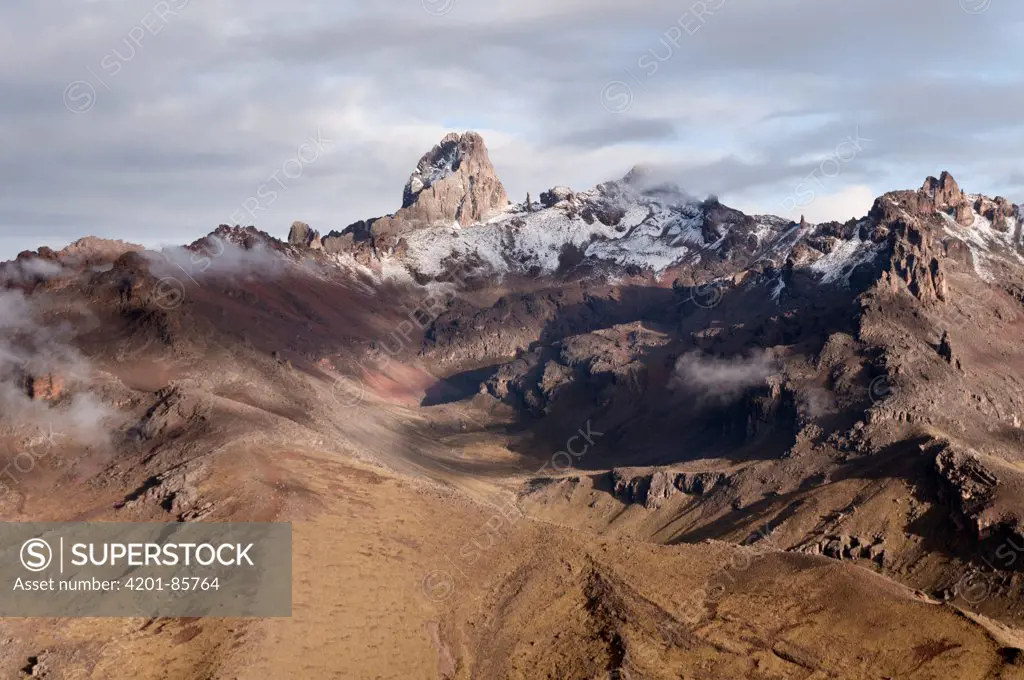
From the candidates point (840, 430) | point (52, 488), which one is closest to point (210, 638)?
point (52, 488)

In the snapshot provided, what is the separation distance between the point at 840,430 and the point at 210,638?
122m

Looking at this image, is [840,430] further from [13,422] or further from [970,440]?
[13,422]

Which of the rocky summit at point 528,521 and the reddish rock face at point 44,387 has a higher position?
the reddish rock face at point 44,387

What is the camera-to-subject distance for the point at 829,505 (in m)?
159
